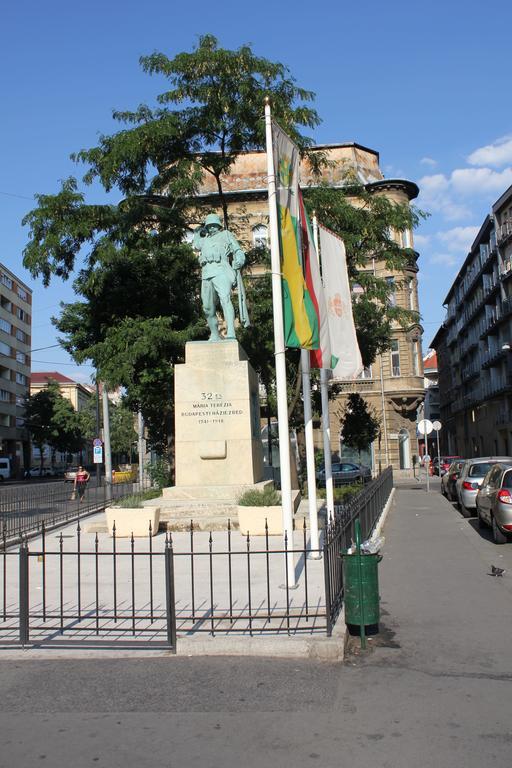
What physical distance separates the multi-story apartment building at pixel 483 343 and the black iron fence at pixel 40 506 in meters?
29.3

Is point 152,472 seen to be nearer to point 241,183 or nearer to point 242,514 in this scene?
point 242,514

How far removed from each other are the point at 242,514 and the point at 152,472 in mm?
17124

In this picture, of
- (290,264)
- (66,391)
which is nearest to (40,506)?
(290,264)

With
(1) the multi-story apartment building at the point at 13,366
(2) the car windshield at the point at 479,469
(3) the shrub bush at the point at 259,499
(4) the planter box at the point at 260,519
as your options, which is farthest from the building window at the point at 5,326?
(4) the planter box at the point at 260,519

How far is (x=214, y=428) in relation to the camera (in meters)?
16.2

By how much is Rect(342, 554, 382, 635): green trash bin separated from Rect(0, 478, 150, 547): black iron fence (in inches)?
364

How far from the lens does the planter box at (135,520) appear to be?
1416cm

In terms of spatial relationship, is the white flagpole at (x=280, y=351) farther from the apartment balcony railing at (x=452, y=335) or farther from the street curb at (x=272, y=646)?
the apartment balcony railing at (x=452, y=335)

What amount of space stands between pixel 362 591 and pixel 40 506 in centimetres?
1444

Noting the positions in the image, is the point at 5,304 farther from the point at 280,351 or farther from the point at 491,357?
the point at 280,351

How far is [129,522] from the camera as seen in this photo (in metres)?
14.2

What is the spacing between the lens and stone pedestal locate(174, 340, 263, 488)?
16.2m

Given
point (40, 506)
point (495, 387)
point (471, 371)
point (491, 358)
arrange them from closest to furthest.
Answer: point (40, 506) → point (495, 387) → point (491, 358) → point (471, 371)

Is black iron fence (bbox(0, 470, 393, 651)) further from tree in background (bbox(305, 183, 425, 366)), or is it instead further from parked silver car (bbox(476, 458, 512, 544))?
tree in background (bbox(305, 183, 425, 366))
